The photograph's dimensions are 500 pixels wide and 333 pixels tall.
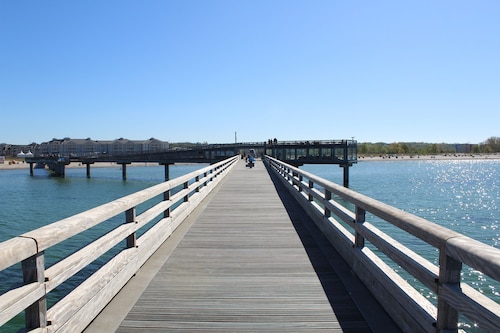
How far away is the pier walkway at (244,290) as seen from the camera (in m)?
3.51

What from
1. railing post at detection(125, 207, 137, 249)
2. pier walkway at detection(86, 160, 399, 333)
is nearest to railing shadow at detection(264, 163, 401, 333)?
pier walkway at detection(86, 160, 399, 333)

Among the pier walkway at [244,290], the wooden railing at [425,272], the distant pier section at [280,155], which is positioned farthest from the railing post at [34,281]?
the distant pier section at [280,155]

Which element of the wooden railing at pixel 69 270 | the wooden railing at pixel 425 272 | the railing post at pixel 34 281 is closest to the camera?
the wooden railing at pixel 425 272

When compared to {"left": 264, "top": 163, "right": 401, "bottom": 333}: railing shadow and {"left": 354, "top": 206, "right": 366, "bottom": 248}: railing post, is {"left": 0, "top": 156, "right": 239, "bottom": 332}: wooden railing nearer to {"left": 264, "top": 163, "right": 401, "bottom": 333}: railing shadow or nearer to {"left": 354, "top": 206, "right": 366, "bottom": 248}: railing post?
{"left": 264, "top": 163, "right": 401, "bottom": 333}: railing shadow

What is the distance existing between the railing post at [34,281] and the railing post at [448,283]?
2.80 meters

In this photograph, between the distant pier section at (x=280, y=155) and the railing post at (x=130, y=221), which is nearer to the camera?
the railing post at (x=130, y=221)

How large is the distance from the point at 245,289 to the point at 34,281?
2.43 meters

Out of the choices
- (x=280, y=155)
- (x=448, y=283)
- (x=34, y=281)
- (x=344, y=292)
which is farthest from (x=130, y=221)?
(x=280, y=155)

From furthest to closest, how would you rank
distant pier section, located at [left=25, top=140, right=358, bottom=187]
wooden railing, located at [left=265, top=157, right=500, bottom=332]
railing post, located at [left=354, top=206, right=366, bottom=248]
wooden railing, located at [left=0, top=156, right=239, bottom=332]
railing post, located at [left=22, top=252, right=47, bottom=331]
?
distant pier section, located at [left=25, top=140, right=358, bottom=187] < railing post, located at [left=354, top=206, right=366, bottom=248] < railing post, located at [left=22, top=252, right=47, bottom=331] < wooden railing, located at [left=0, top=156, right=239, bottom=332] < wooden railing, located at [left=265, top=157, right=500, bottom=332]

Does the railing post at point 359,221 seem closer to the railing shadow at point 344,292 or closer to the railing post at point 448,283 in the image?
the railing shadow at point 344,292

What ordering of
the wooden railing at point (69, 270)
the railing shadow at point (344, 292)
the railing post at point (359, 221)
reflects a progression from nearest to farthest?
the wooden railing at point (69, 270) → the railing shadow at point (344, 292) → the railing post at point (359, 221)

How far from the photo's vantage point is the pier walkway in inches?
138

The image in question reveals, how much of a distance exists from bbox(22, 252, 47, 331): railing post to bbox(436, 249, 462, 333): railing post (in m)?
2.80

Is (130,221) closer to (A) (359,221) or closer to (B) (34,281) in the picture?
(B) (34,281)
